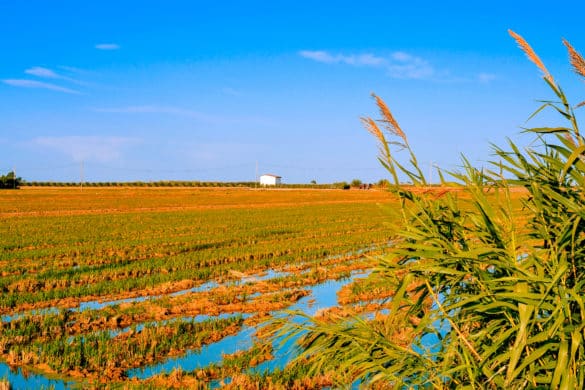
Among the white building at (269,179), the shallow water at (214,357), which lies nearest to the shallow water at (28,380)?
the shallow water at (214,357)

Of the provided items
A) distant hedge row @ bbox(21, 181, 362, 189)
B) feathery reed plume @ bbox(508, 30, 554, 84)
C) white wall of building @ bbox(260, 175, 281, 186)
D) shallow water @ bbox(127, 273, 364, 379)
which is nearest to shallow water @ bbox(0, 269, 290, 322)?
shallow water @ bbox(127, 273, 364, 379)

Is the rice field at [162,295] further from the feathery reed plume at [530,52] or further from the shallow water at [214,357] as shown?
the feathery reed plume at [530,52]

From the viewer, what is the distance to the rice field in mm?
7527

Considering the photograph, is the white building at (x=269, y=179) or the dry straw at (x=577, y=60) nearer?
the dry straw at (x=577, y=60)

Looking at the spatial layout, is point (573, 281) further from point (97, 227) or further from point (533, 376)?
point (97, 227)

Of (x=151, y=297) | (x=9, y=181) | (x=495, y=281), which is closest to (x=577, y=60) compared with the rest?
(x=495, y=281)

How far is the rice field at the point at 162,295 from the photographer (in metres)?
7.53

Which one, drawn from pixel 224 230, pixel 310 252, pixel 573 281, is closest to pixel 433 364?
pixel 573 281

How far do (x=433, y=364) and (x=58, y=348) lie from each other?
6456 mm

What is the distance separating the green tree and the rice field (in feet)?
1.70

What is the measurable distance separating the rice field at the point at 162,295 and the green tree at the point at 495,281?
0.52 meters

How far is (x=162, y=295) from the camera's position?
12930 millimetres

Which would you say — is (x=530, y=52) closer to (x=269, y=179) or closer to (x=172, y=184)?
(x=172, y=184)

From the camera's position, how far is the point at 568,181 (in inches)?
150
